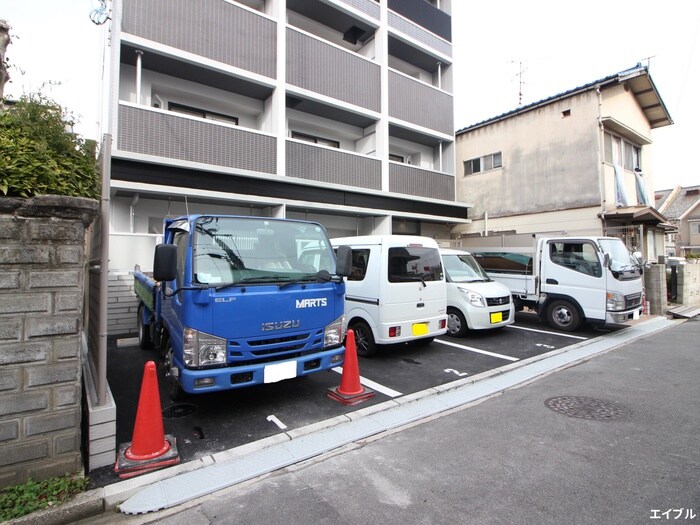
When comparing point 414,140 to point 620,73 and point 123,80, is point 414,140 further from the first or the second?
point 123,80

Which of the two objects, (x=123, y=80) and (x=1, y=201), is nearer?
(x=1, y=201)

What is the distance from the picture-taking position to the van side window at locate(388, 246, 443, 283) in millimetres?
6176

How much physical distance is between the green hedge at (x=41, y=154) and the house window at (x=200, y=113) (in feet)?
23.5

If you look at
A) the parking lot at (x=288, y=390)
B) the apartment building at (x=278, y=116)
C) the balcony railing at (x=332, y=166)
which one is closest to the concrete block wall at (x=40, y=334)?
the parking lot at (x=288, y=390)

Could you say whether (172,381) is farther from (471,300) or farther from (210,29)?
(210,29)

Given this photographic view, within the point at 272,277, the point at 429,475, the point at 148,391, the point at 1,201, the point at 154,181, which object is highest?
the point at 154,181

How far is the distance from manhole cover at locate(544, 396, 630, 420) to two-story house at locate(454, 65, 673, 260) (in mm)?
8684

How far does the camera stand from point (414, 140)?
13.8 m

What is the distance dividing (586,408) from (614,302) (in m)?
4.50

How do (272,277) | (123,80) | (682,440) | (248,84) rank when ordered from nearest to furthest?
(682,440) < (272,277) < (123,80) < (248,84)

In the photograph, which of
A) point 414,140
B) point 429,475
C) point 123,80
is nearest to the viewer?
point 429,475

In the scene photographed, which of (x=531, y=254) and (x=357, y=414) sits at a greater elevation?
(x=531, y=254)

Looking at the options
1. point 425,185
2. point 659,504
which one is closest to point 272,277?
point 659,504

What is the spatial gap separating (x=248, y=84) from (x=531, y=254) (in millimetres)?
8150
